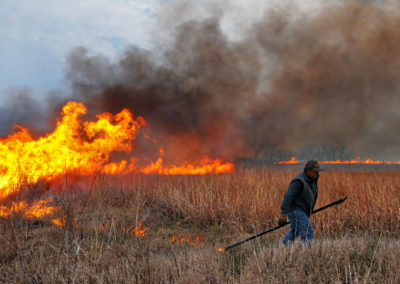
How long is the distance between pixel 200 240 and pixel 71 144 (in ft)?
34.6

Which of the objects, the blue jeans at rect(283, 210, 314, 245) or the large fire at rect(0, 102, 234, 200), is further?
the large fire at rect(0, 102, 234, 200)

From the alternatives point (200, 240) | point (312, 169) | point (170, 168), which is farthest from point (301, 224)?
point (170, 168)

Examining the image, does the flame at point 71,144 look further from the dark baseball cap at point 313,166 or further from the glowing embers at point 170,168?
the dark baseball cap at point 313,166

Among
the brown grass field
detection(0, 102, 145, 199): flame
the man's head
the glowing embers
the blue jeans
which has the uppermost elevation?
→ detection(0, 102, 145, 199): flame

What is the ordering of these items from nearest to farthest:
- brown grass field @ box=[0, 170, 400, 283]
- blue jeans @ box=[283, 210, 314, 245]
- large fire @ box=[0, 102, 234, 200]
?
brown grass field @ box=[0, 170, 400, 283] < blue jeans @ box=[283, 210, 314, 245] < large fire @ box=[0, 102, 234, 200]

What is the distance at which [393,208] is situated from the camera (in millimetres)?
8211

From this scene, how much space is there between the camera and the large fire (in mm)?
12297

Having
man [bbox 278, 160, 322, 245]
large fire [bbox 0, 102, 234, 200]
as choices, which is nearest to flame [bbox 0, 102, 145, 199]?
large fire [bbox 0, 102, 234, 200]

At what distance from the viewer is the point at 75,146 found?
15.2 m

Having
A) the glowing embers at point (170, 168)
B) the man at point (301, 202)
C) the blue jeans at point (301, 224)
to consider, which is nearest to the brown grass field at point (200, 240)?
the blue jeans at point (301, 224)

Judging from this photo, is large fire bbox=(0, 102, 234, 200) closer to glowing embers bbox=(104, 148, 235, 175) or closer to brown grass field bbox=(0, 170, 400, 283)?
glowing embers bbox=(104, 148, 235, 175)

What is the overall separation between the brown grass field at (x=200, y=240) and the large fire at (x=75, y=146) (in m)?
1.10

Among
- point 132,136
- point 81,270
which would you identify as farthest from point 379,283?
point 132,136

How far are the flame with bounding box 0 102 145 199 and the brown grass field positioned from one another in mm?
1177
